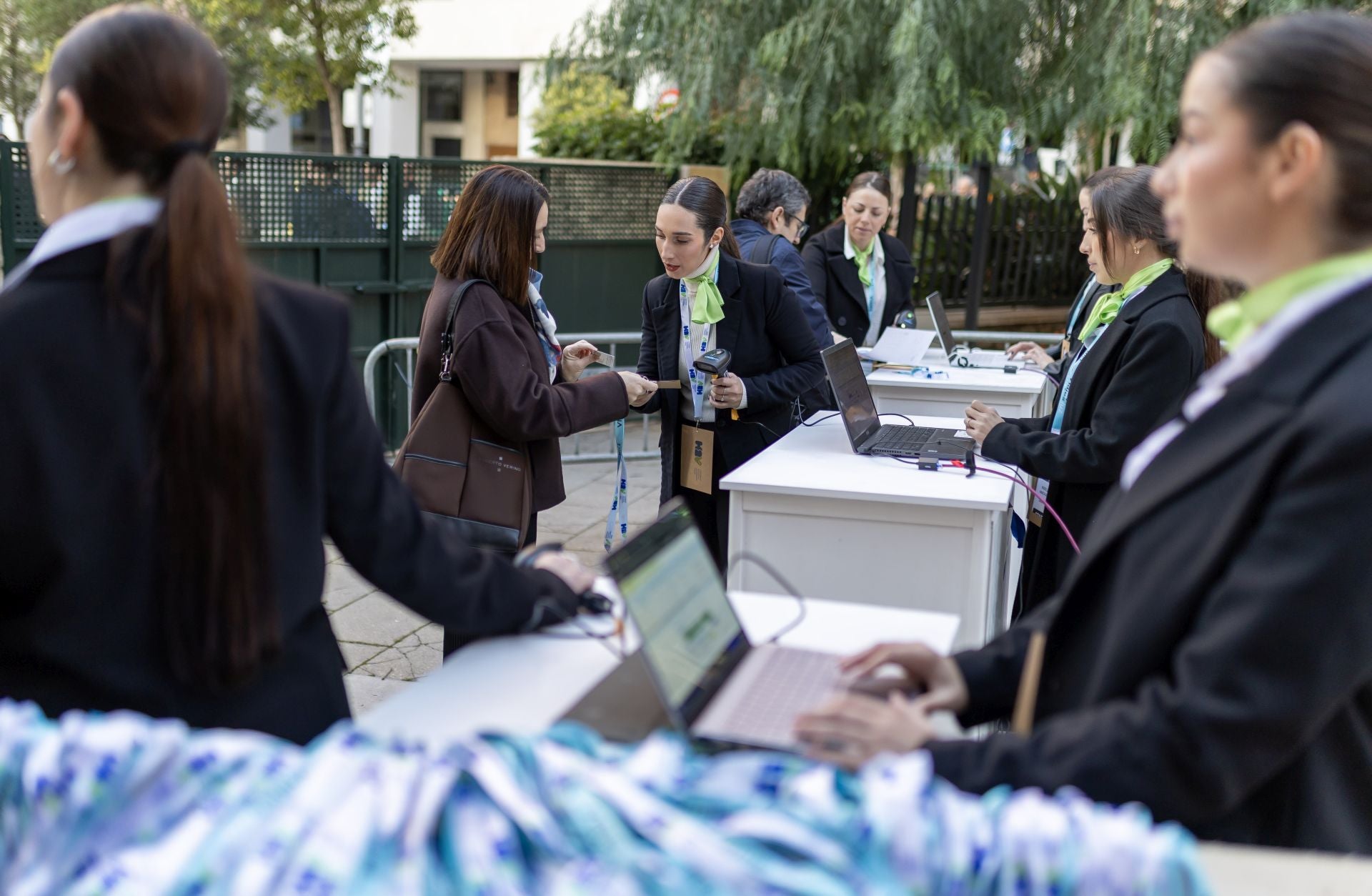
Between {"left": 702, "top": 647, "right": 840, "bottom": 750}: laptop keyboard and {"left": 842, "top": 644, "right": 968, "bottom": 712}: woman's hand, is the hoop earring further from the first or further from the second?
{"left": 842, "top": 644, "right": 968, "bottom": 712}: woman's hand

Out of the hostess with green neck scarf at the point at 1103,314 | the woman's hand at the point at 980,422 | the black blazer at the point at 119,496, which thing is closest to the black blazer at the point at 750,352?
the woman's hand at the point at 980,422

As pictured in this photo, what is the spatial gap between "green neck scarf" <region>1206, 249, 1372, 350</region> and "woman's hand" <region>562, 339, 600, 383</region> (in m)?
2.66

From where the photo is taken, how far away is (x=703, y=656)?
1862 millimetres

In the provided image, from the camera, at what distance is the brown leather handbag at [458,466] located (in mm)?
3377

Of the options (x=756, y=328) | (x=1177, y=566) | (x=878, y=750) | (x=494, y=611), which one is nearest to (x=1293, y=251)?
(x=1177, y=566)

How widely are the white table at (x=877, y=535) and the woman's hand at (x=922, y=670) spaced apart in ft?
4.64

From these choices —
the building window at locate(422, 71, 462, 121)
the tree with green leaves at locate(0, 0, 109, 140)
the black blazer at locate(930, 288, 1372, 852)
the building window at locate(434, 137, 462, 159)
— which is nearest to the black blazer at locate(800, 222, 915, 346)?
the black blazer at locate(930, 288, 1372, 852)

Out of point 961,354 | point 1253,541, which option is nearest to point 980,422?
point 1253,541

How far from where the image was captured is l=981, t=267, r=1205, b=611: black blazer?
3197 mm

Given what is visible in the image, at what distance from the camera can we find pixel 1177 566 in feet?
4.73

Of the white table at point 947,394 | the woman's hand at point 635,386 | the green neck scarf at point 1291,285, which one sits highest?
the green neck scarf at point 1291,285

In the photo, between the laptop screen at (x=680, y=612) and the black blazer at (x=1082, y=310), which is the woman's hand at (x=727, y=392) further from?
the laptop screen at (x=680, y=612)

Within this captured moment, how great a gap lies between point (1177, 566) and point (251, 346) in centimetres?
109

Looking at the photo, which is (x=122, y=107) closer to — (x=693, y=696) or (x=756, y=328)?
(x=693, y=696)
